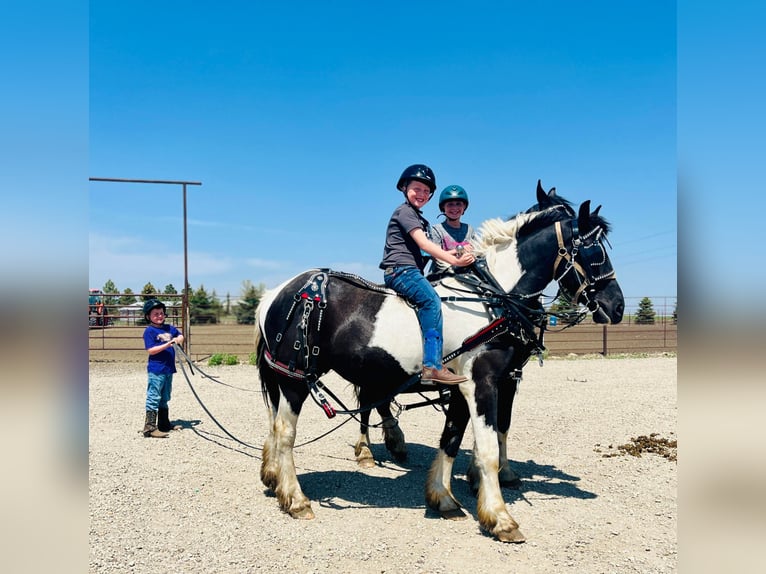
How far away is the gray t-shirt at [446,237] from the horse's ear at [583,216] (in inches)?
45.0

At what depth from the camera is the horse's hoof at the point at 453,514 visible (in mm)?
4633

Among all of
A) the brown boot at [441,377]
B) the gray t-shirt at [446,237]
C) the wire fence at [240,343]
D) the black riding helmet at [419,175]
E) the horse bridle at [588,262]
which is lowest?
the wire fence at [240,343]

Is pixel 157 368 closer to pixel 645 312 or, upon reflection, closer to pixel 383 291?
pixel 383 291

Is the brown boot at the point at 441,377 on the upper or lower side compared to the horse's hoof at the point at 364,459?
upper

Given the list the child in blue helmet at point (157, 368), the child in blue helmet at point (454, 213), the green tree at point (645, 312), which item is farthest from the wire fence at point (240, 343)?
the child in blue helmet at point (454, 213)

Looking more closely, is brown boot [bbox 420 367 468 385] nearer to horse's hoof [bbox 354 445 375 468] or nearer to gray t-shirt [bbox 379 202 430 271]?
gray t-shirt [bbox 379 202 430 271]

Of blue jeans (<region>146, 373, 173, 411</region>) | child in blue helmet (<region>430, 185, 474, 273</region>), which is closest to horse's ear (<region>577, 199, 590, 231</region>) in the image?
child in blue helmet (<region>430, 185, 474, 273</region>)

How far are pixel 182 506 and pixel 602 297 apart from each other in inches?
177

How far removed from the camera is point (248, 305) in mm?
44938

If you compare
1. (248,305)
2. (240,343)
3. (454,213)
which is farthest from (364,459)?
(248,305)

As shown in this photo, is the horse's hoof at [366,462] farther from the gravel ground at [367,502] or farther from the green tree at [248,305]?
the green tree at [248,305]

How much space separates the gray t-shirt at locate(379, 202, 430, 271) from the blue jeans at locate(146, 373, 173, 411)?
15.1 feet

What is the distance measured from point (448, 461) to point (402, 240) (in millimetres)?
2225
